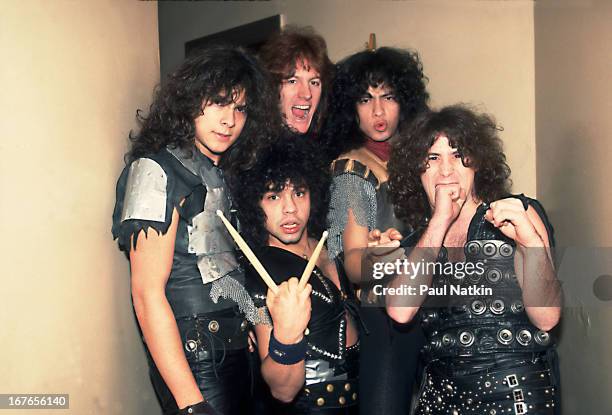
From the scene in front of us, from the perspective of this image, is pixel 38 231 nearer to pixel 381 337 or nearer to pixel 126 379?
pixel 126 379

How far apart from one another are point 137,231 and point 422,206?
34.8 inches

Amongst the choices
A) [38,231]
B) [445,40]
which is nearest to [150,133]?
[38,231]

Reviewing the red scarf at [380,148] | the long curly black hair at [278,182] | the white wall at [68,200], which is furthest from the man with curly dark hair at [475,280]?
the white wall at [68,200]

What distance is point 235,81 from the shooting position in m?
2.03

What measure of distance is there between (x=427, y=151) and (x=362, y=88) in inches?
27.7

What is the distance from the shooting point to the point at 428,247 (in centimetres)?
200

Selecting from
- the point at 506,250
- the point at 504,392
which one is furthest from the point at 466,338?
the point at 506,250

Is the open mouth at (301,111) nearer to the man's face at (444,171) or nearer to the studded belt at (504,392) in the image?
the man's face at (444,171)

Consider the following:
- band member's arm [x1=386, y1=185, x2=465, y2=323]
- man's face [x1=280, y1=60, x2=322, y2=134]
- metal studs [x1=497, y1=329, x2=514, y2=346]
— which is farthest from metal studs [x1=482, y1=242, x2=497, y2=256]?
man's face [x1=280, y1=60, x2=322, y2=134]

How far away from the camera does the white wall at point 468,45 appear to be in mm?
2852

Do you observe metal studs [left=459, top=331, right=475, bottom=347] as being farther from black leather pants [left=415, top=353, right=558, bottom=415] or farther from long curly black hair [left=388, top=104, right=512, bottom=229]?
long curly black hair [left=388, top=104, right=512, bottom=229]

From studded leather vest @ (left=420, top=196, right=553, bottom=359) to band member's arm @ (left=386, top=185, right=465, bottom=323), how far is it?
0.11 feet

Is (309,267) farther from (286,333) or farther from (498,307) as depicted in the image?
(498,307)

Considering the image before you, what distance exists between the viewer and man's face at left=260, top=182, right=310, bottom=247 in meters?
2.21
